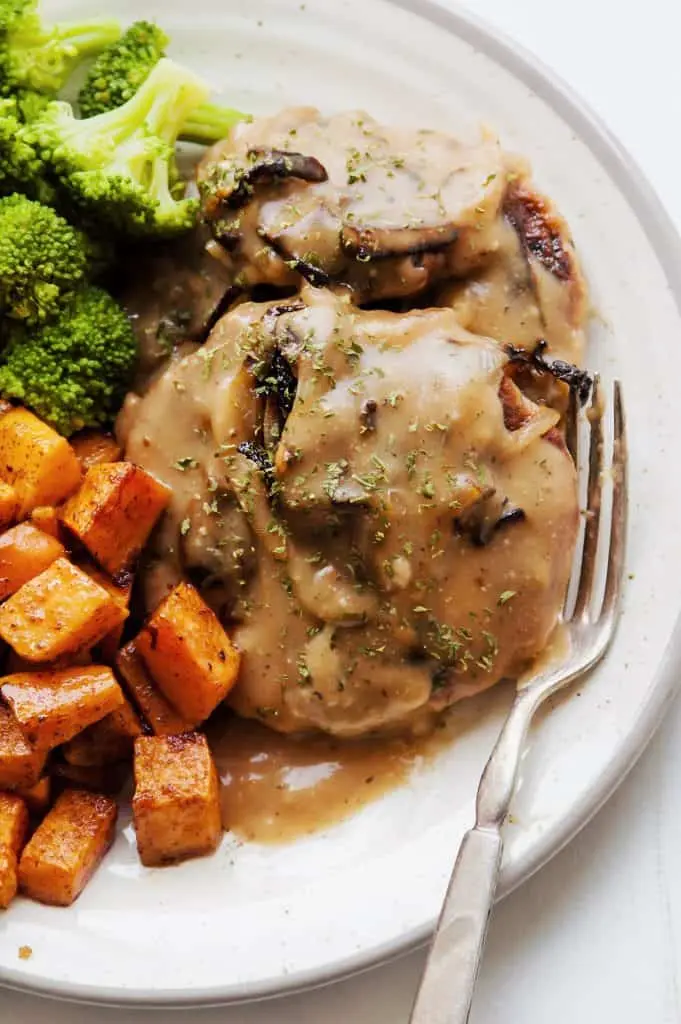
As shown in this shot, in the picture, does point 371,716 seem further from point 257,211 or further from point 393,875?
point 257,211

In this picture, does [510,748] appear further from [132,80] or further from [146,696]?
[132,80]

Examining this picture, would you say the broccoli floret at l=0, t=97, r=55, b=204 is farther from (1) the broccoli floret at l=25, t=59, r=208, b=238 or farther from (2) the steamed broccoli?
(2) the steamed broccoli

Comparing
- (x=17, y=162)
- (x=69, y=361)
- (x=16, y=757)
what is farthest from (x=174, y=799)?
(x=17, y=162)

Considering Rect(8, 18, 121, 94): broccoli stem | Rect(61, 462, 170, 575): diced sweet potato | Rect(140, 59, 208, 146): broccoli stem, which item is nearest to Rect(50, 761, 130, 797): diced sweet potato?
Rect(61, 462, 170, 575): diced sweet potato

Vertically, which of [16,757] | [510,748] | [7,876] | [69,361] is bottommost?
[7,876]

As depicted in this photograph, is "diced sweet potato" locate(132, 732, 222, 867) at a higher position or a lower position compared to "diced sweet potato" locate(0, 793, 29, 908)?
higher

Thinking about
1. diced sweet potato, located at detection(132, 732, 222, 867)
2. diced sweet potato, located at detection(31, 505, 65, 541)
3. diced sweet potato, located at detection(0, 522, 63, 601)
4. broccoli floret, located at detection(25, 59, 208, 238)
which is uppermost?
broccoli floret, located at detection(25, 59, 208, 238)
